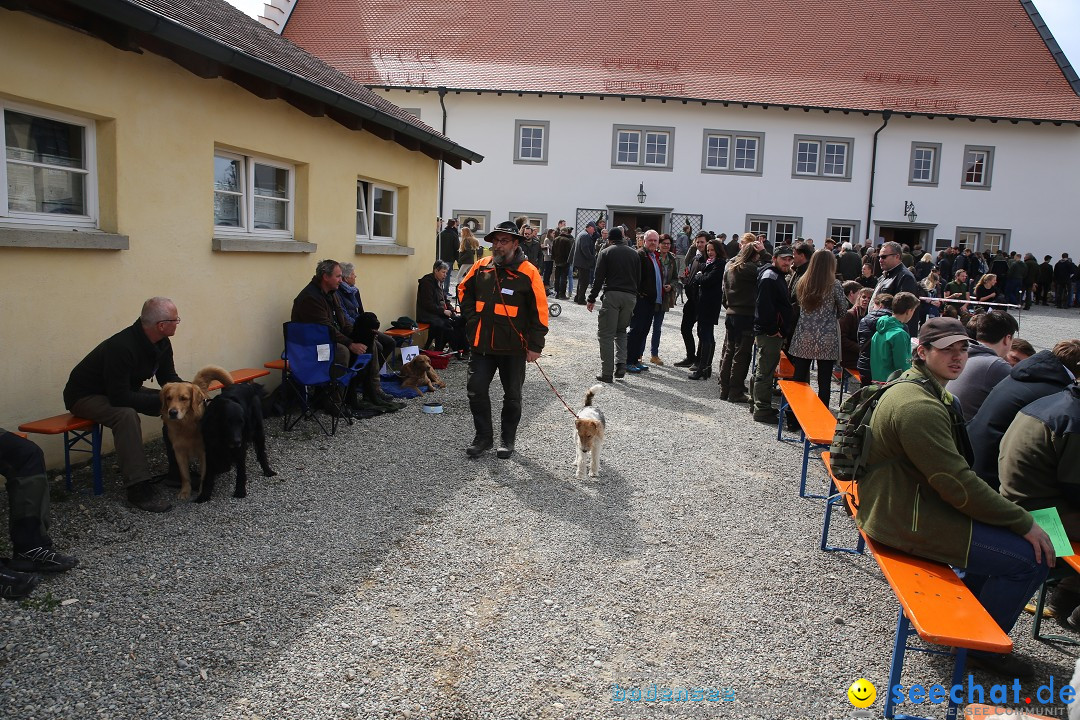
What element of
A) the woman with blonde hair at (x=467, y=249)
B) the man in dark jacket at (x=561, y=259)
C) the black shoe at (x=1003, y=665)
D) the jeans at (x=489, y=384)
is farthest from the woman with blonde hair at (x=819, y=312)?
the man in dark jacket at (x=561, y=259)

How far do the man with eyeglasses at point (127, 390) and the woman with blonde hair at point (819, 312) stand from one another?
5873 mm

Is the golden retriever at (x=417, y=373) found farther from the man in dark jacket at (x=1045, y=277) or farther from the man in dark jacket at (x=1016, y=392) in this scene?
the man in dark jacket at (x=1045, y=277)

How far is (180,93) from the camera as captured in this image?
6844 millimetres

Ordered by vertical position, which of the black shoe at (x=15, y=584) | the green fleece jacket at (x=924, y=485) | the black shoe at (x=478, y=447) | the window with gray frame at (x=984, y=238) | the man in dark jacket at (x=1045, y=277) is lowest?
A: the black shoe at (x=15, y=584)

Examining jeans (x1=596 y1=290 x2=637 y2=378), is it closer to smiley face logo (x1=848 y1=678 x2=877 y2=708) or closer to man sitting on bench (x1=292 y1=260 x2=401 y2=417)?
man sitting on bench (x1=292 y1=260 x2=401 y2=417)

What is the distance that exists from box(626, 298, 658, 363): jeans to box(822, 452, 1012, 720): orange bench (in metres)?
7.18

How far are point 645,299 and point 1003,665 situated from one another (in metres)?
7.44

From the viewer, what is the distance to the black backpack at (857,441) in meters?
3.89

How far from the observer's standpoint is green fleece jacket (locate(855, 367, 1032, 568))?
3.66 metres

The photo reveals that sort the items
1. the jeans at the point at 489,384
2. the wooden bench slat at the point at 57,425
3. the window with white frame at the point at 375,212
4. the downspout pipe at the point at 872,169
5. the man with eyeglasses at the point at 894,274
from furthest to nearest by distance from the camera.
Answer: the downspout pipe at the point at 872,169, the window with white frame at the point at 375,212, the man with eyeglasses at the point at 894,274, the jeans at the point at 489,384, the wooden bench slat at the point at 57,425

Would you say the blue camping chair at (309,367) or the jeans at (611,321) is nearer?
the blue camping chair at (309,367)

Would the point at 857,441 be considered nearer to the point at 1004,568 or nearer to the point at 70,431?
the point at 1004,568

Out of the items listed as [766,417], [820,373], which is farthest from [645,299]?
[820,373]

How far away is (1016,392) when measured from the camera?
439cm
